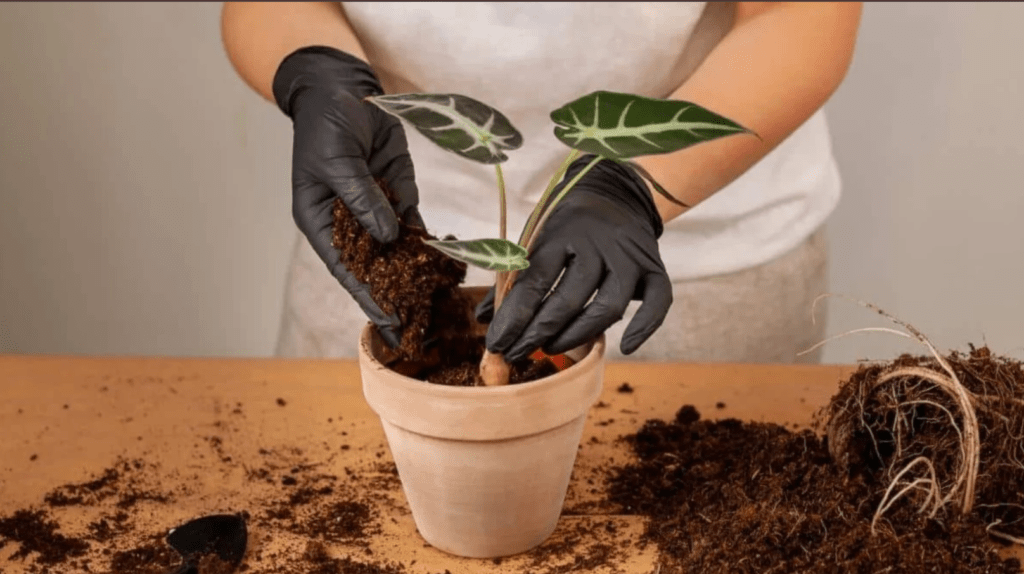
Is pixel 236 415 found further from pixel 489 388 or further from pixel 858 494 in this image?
pixel 858 494

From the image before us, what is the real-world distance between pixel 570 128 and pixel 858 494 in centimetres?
44

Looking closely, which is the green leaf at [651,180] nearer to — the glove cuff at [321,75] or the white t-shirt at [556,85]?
the glove cuff at [321,75]

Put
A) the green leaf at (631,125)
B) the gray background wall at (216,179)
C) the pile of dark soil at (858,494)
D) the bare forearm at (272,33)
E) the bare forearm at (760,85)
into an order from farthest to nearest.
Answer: the gray background wall at (216,179) → the bare forearm at (272,33) → the bare forearm at (760,85) → the pile of dark soil at (858,494) → the green leaf at (631,125)

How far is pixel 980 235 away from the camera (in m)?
2.25

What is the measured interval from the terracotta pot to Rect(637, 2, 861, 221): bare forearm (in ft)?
1.31

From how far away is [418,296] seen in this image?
0.96m

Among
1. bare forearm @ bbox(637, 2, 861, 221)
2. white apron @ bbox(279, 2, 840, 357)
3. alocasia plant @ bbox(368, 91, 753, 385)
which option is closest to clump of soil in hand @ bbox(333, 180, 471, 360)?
alocasia plant @ bbox(368, 91, 753, 385)

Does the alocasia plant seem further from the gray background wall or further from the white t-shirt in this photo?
the gray background wall

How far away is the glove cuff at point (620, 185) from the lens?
3.37ft

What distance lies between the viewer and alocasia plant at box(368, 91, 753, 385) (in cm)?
81

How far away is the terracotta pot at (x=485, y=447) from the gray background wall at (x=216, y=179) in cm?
139

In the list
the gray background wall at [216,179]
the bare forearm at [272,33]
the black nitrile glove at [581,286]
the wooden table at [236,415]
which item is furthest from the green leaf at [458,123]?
the gray background wall at [216,179]

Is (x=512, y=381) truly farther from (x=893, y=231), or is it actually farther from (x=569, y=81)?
(x=893, y=231)

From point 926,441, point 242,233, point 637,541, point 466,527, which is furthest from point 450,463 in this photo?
point 242,233
